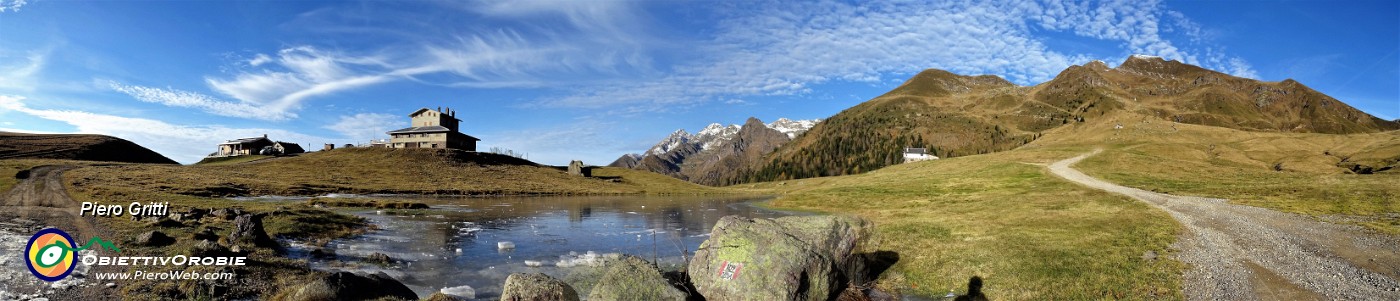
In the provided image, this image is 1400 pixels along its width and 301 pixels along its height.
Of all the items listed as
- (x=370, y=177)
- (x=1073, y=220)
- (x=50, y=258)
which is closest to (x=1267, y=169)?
(x=1073, y=220)

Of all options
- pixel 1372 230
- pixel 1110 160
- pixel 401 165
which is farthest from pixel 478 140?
pixel 1372 230

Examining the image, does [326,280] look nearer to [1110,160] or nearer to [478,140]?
[1110,160]

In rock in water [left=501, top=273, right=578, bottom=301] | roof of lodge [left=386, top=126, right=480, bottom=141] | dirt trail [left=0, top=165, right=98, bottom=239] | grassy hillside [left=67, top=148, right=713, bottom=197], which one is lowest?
rock in water [left=501, top=273, right=578, bottom=301]

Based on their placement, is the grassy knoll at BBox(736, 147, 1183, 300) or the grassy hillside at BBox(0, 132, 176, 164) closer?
the grassy knoll at BBox(736, 147, 1183, 300)

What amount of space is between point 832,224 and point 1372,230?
26.8 m

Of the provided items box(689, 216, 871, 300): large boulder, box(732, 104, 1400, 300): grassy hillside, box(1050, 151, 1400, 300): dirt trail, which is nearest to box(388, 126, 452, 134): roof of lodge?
box(732, 104, 1400, 300): grassy hillside

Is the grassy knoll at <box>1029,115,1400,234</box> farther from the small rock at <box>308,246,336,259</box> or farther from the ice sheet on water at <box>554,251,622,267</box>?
the small rock at <box>308,246,336,259</box>

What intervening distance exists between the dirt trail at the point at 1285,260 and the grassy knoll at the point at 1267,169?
3.14m

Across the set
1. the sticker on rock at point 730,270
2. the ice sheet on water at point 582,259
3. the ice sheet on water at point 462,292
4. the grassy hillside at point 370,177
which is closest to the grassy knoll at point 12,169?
the grassy hillside at point 370,177

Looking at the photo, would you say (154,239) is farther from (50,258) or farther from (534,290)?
(534,290)

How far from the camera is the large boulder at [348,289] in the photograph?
1291 centimetres

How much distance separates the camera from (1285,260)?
63.4 feet

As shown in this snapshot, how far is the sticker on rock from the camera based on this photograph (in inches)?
593

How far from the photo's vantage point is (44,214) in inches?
1187
